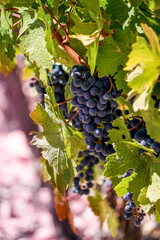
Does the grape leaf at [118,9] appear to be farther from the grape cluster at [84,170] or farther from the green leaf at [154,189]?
the grape cluster at [84,170]

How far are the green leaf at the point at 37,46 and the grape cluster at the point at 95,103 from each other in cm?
7

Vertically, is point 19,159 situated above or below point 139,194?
below

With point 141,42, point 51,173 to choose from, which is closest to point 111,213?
point 51,173

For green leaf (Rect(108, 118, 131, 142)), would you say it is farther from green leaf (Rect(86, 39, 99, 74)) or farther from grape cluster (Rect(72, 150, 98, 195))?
Result: grape cluster (Rect(72, 150, 98, 195))

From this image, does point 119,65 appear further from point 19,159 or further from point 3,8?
point 19,159

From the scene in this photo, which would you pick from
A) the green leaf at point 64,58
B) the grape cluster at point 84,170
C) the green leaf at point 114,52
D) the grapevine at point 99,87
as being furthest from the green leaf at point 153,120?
the grape cluster at point 84,170

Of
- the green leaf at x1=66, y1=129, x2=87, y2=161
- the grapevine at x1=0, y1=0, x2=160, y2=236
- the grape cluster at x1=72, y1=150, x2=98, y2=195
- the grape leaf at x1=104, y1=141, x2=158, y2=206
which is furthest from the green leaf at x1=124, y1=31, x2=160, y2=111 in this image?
the grape cluster at x1=72, y1=150, x2=98, y2=195

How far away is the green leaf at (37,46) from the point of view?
0.44 m

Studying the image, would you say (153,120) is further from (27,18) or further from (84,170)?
(84,170)

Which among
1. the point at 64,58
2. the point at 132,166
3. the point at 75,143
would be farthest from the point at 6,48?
the point at 132,166

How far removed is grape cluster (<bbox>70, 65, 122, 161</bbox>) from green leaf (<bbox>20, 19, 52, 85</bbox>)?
2.8 inches

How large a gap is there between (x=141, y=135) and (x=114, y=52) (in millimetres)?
132

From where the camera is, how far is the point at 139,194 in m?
0.43

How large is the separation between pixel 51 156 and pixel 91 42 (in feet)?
0.65
